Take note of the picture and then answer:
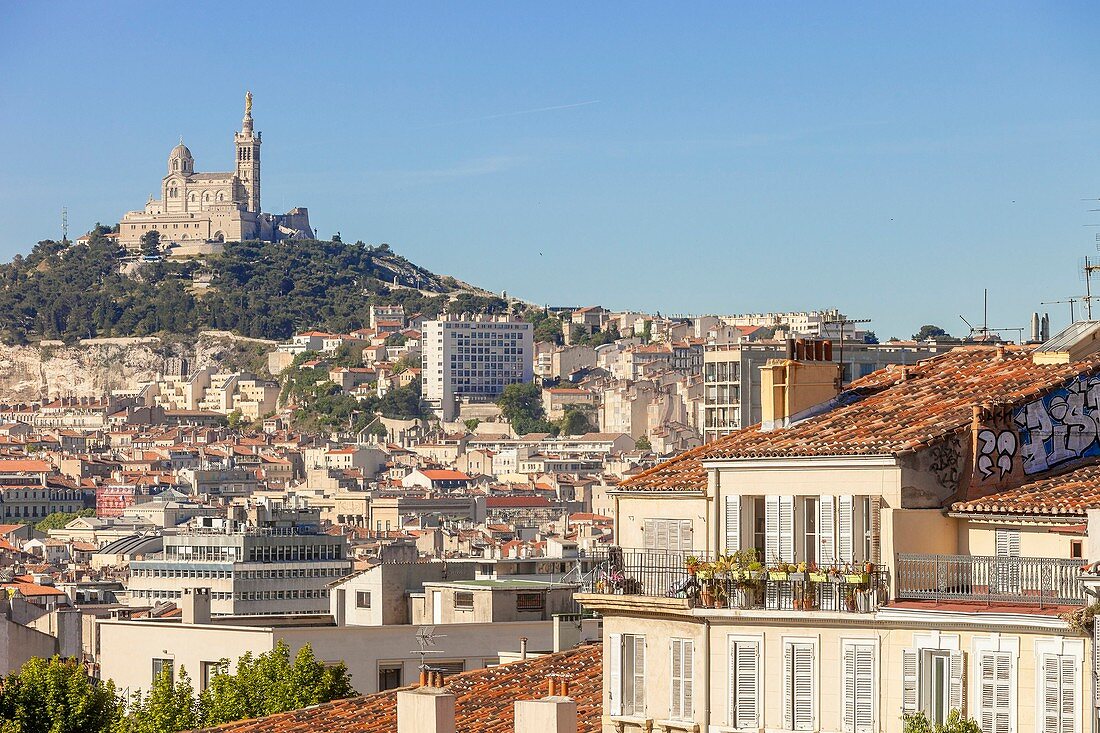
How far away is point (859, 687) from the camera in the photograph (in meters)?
16.9

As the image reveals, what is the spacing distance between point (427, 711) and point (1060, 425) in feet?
15.3

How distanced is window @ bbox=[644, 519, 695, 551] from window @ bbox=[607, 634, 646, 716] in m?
0.80

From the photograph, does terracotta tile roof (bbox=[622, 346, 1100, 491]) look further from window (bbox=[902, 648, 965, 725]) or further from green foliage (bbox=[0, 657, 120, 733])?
green foliage (bbox=[0, 657, 120, 733])

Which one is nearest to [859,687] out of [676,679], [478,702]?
[676,679]

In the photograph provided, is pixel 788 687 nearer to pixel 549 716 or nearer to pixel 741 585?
pixel 741 585

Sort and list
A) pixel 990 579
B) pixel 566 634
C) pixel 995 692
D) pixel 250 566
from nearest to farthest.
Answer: pixel 995 692 → pixel 990 579 → pixel 566 634 → pixel 250 566

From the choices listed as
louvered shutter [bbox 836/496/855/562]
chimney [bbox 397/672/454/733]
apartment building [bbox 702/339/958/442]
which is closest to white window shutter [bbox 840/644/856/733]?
louvered shutter [bbox 836/496/855/562]

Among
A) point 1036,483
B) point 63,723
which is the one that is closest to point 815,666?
point 1036,483

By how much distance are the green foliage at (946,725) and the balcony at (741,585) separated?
110cm

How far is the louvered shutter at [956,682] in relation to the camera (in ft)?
53.8

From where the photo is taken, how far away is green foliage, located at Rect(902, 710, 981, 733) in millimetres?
15469

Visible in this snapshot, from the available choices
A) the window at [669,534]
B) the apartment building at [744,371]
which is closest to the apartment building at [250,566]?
the apartment building at [744,371]

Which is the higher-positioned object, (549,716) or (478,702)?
(549,716)

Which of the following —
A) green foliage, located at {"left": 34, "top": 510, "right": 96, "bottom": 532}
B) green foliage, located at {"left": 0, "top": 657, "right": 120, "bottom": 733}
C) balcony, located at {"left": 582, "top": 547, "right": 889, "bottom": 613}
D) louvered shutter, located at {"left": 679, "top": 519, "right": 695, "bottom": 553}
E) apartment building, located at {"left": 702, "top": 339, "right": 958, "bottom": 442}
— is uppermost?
apartment building, located at {"left": 702, "top": 339, "right": 958, "bottom": 442}
